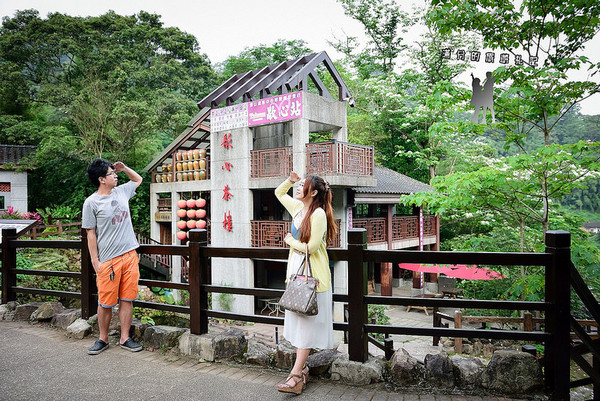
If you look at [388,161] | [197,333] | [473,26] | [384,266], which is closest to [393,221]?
[384,266]

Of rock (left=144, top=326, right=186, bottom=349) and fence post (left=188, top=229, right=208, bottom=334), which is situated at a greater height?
fence post (left=188, top=229, right=208, bottom=334)

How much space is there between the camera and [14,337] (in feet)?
15.4

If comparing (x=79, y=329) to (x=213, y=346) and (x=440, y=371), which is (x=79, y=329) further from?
(x=440, y=371)

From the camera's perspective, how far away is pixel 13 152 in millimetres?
21188

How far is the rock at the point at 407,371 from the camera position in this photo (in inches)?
129

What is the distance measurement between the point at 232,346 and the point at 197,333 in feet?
1.30

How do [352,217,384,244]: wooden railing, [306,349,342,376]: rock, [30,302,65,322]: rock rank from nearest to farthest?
[306,349,342,376]: rock < [30,302,65,322]: rock < [352,217,384,244]: wooden railing

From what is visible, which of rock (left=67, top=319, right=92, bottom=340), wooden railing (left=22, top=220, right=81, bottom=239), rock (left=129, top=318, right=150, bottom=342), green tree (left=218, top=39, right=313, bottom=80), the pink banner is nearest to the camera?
rock (left=129, top=318, right=150, bottom=342)

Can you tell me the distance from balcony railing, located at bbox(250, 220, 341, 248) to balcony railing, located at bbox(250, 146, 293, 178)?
5.23ft

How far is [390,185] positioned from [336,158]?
496 centimetres

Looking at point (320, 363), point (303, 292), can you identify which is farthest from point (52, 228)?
point (303, 292)

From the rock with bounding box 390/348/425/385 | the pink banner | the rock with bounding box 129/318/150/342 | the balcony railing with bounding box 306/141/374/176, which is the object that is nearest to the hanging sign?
the pink banner

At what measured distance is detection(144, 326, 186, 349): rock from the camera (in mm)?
4169

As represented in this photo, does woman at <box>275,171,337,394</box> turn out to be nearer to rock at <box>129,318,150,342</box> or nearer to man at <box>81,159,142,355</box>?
man at <box>81,159,142,355</box>
